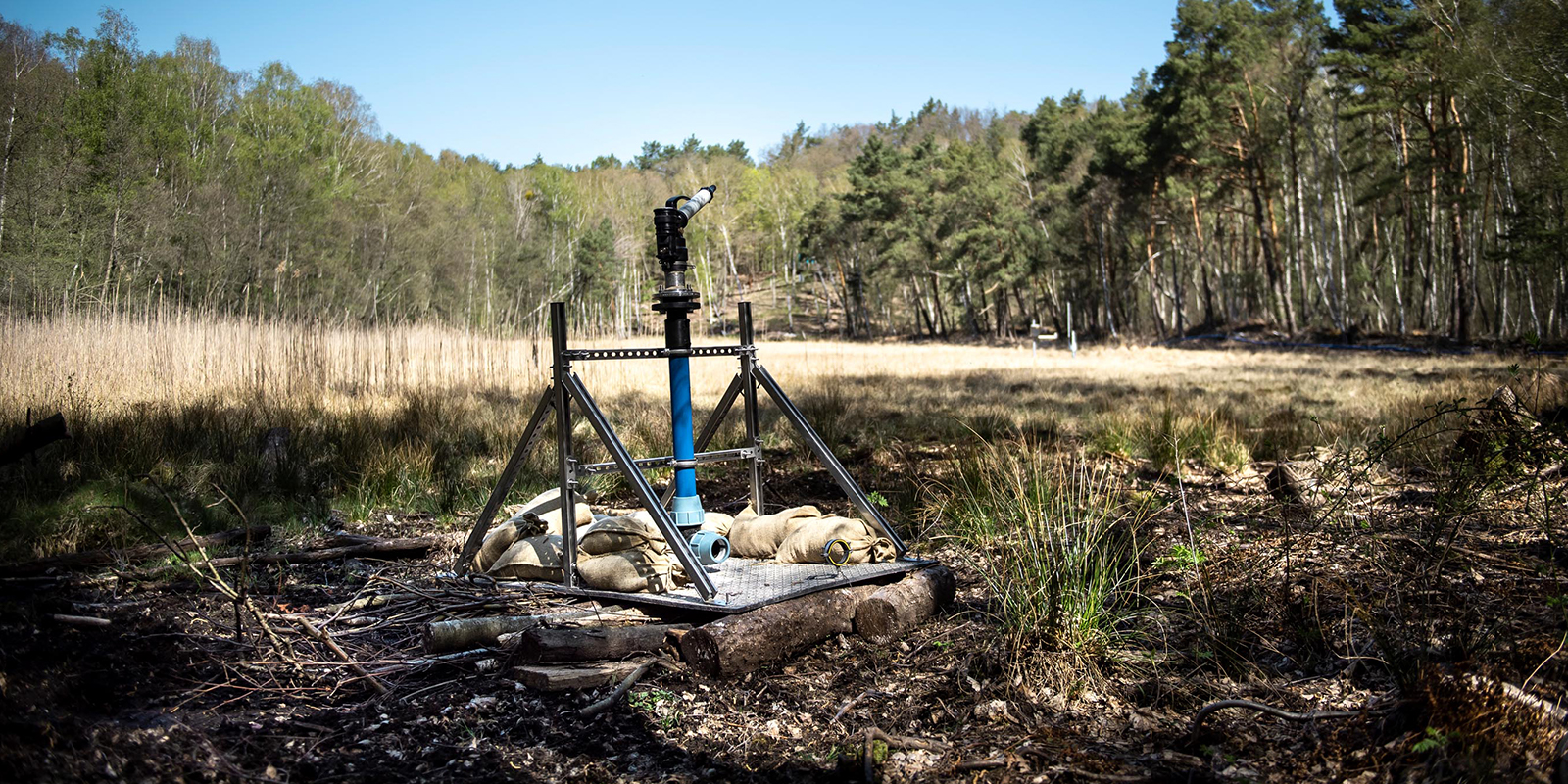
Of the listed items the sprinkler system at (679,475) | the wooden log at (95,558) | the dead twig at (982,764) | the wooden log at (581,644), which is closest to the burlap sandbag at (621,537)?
the sprinkler system at (679,475)

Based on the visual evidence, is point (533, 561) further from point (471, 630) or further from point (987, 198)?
point (987, 198)

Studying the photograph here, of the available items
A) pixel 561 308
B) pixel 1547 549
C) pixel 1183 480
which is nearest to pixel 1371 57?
pixel 1183 480

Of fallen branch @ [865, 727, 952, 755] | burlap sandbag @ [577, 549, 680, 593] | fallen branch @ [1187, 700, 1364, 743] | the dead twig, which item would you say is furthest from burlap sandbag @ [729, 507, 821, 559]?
fallen branch @ [1187, 700, 1364, 743]

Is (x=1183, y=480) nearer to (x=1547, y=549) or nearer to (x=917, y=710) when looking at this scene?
(x=1547, y=549)

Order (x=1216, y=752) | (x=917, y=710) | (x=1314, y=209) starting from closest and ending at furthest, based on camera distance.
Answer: (x=1216, y=752) → (x=917, y=710) → (x=1314, y=209)

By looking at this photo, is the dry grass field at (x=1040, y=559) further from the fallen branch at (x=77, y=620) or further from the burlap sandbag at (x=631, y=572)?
the burlap sandbag at (x=631, y=572)

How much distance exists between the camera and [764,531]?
4.90 metres

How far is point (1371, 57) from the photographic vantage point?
24.2 m

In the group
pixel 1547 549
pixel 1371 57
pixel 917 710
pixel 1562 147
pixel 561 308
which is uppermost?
pixel 1371 57

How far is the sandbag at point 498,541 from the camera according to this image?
476 cm

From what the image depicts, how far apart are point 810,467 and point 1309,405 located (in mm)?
6417

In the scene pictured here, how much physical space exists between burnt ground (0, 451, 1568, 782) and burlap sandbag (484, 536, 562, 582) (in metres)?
0.17

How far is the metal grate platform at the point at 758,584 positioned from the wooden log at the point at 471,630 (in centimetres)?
34

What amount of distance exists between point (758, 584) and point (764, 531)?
69 cm
